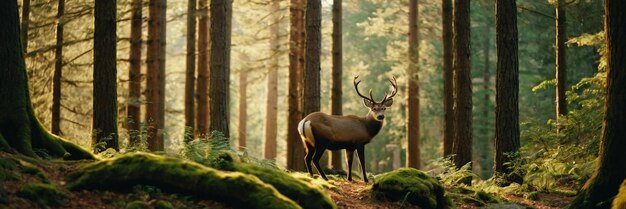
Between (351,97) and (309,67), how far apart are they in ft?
86.3

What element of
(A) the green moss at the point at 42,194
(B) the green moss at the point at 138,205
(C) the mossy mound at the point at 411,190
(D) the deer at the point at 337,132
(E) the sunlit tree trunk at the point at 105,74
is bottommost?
(C) the mossy mound at the point at 411,190

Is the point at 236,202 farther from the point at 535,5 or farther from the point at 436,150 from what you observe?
the point at 436,150

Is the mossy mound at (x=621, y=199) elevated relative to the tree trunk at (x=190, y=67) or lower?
lower

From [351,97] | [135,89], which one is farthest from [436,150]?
[135,89]

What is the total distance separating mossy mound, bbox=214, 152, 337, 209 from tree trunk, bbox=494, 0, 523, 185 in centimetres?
679

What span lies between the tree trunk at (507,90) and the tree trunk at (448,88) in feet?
10.2

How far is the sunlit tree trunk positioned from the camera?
1223 centimetres

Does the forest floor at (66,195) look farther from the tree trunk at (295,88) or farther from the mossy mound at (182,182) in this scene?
the tree trunk at (295,88)

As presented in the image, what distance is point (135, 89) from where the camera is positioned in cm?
2112

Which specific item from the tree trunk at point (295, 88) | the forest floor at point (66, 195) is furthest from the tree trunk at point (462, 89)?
the forest floor at point (66, 195)

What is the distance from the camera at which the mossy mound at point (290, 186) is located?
8.74m

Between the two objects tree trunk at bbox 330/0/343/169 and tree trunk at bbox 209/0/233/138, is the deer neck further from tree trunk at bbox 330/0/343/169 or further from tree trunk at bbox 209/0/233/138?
tree trunk at bbox 330/0/343/169

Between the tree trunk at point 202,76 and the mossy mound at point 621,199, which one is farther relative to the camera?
the tree trunk at point 202,76

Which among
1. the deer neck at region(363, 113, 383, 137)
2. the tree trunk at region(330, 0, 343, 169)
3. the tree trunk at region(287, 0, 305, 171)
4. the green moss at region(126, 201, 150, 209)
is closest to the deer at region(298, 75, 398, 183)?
the deer neck at region(363, 113, 383, 137)
